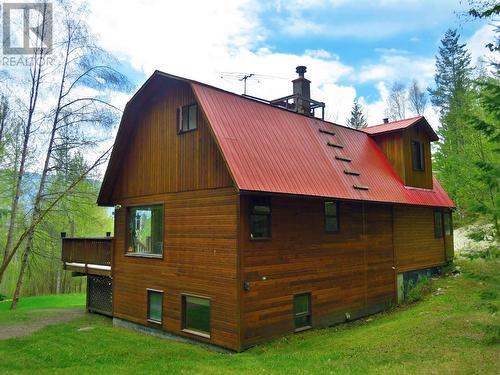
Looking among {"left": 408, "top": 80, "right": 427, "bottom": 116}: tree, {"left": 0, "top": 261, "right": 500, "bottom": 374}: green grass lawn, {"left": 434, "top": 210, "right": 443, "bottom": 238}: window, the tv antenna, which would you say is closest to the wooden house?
{"left": 0, "top": 261, "right": 500, "bottom": 374}: green grass lawn

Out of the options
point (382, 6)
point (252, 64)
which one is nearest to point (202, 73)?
point (252, 64)

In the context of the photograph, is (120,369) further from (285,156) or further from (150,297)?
(285,156)

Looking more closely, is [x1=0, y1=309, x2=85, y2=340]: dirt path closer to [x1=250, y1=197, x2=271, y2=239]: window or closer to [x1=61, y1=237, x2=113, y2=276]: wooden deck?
[x1=61, y1=237, x2=113, y2=276]: wooden deck

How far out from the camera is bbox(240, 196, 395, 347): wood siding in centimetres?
928

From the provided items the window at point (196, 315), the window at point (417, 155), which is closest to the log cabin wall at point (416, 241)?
the window at point (417, 155)

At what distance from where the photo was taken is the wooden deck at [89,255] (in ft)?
45.4

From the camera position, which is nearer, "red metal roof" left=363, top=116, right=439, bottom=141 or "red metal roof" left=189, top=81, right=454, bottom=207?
"red metal roof" left=189, top=81, right=454, bottom=207

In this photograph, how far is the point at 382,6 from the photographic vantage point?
14.3m

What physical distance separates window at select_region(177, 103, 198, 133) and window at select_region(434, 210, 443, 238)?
11716 mm

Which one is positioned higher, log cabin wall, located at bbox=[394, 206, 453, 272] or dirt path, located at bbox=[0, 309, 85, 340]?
log cabin wall, located at bbox=[394, 206, 453, 272]

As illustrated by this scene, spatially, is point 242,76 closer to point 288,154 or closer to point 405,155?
point 288,154

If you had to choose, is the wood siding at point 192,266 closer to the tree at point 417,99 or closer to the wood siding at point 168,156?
the wood siding at point 168,156

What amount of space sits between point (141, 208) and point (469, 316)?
386 inches

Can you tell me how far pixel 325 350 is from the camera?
340 inches
